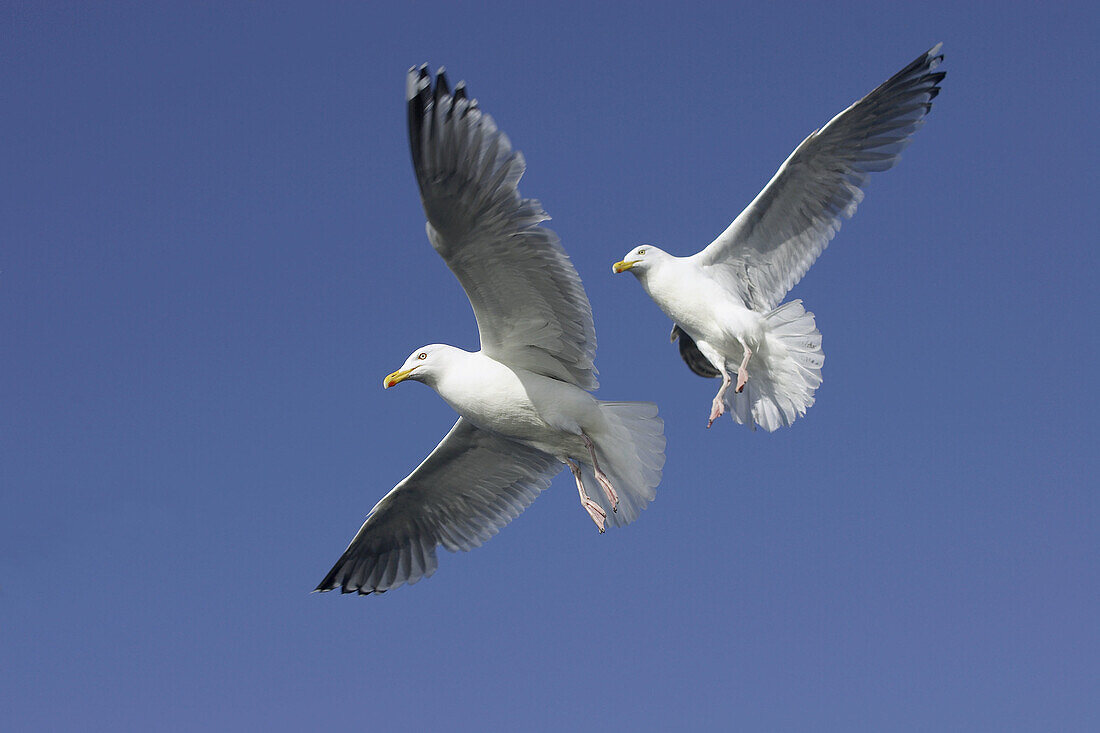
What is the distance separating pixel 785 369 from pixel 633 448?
1.47 meters

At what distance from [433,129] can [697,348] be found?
408 centimetres

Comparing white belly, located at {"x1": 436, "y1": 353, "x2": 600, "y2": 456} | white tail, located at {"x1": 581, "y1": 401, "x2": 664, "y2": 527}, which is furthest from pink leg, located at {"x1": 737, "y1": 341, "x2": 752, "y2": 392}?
white belly, located at {"x1": 436, "y1": 353, "x2": 600, "y2": 456}

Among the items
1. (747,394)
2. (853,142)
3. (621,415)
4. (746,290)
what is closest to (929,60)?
(853,142)

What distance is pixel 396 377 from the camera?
23.7ft

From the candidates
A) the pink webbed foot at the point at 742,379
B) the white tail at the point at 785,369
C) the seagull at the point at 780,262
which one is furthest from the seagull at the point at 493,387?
the white tail at the point at 785,369

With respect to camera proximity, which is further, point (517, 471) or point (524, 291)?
point (517, 471)

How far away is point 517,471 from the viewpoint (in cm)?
820

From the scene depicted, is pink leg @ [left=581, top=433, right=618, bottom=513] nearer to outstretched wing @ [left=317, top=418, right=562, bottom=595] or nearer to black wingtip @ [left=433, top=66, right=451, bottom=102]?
outstretched wing @ [left=317, top=418, right=562, bottom=595]

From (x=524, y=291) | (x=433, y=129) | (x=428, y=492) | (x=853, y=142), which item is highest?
(x=853, y=142)

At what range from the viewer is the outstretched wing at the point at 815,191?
8.30 metres

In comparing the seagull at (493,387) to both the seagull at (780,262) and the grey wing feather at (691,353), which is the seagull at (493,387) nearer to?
the seagull at (780,262)

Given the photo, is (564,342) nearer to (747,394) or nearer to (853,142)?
(747,394)

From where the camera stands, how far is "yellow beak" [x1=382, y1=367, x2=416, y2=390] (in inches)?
283

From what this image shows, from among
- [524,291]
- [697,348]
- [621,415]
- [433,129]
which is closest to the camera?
[433,129]
